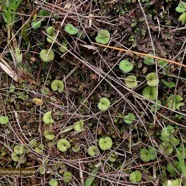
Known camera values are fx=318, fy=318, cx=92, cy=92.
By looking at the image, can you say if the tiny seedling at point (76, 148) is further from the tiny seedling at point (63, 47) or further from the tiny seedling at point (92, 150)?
the tiny seedling at point (63, 47)

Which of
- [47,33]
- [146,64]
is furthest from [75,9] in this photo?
[146,64]

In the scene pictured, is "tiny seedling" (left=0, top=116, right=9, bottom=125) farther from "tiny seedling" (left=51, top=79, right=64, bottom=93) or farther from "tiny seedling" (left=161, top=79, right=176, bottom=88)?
"tiny seedling" (left=161, top=79, right=176, bottom=88)

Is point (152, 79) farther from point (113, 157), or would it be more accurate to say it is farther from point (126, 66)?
point (113, 157)

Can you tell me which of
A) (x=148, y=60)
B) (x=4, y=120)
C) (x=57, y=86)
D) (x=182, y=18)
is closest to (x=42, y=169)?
(x=4, y=120)

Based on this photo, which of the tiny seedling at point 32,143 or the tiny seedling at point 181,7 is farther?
the tiny seedling at point 32,143

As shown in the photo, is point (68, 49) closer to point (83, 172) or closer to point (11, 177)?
point (83, 172)

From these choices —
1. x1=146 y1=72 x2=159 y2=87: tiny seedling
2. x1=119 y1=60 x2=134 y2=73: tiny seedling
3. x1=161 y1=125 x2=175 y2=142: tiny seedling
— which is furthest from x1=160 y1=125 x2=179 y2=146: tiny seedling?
x1=119 y1=60 x2=134 y2=73: tiny seedling

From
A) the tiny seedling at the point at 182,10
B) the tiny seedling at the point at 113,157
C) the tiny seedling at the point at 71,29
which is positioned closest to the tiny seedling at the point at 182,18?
the tiny seedling at the point at 182,10
